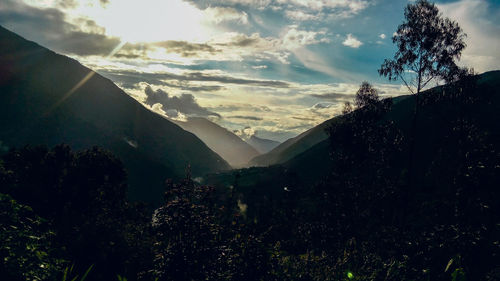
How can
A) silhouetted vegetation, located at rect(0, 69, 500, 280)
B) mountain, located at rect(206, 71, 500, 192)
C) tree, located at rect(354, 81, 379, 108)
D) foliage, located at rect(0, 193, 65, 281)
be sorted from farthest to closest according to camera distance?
mountain, located at rect(206, 71, 500, 192) → tree, located at rect(354, 81, 379, 108) → silhouetted vegetation, located at rect(0, 69, 500, 280) → foliage, located at rect(0, 193, 65, 281)

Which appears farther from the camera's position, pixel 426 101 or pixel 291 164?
pixel 291 164

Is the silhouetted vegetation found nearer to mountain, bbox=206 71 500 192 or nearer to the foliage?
the foliage

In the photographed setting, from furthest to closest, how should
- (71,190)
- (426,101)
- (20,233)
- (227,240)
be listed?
(71,190) → (426,101) → (227,240) → (20,233)

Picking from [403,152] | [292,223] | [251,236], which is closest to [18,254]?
[251,236]

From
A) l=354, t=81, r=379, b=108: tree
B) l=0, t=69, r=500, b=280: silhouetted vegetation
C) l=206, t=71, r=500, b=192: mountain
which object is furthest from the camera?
l=206, t=71, r=500, b=192: mountain

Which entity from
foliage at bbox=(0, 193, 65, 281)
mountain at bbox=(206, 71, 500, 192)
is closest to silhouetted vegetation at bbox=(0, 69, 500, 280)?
foliage at bbox=(0, 193, 65, 281)

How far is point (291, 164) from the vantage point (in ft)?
571

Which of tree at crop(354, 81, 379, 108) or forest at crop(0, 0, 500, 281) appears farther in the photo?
tree at crop(354, 81, 379, 108)

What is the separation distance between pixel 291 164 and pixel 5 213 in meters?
168

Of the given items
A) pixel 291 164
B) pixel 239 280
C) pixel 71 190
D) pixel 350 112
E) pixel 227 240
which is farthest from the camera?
pixel 291 164

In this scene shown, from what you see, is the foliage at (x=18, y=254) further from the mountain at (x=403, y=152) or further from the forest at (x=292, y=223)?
the mountain at (x=403, y=152)

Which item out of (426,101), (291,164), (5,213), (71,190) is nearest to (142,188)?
(291,164)

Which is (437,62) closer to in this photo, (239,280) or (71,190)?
(239,280)

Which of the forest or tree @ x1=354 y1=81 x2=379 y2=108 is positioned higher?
tree @ x1=354 y1=81 x2=379 y2=108
